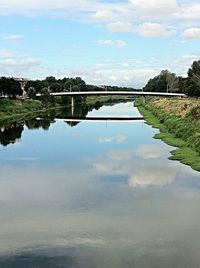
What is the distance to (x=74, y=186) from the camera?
56.6ft

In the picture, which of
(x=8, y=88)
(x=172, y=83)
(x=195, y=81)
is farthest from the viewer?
(x=172, y=83)

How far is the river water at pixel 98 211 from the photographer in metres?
10.2

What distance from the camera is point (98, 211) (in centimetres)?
1373

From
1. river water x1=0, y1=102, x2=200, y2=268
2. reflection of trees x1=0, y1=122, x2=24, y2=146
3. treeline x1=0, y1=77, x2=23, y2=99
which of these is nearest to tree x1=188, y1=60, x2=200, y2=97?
treeline x1=0, y1=77, x2=23, y2=99

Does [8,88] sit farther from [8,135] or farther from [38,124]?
[8,135]

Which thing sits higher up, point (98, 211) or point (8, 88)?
point (8, 88)

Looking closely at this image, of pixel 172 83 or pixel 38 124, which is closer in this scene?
pixel 38 124

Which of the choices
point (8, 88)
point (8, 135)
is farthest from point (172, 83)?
point (8, 135)

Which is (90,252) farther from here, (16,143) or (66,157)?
(16,143)

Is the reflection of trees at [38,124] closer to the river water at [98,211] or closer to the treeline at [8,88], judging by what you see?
the river water at [98,211]

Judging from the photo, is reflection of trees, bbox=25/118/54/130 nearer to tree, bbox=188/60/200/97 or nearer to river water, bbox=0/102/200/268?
river water, bbox=0/102/200/268

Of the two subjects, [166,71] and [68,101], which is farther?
[166,71]

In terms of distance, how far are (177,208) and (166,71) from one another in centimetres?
11024

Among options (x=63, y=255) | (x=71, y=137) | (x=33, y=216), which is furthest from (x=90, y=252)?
(x=71, y=137)
